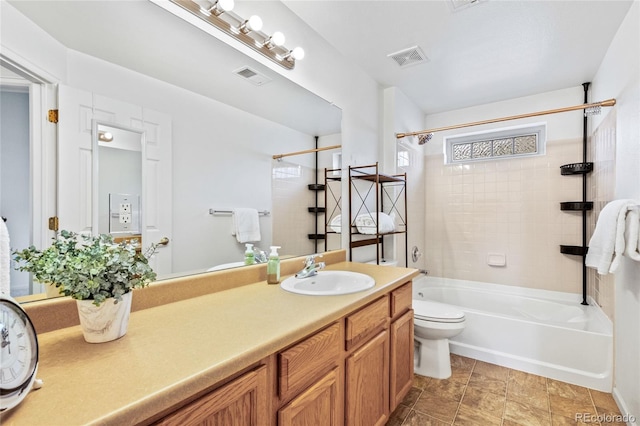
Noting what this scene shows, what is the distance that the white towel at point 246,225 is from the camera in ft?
4.76

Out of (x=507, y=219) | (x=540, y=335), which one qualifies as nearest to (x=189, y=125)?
(x=540, y=335)

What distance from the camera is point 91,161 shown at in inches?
37.9

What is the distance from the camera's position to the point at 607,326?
210 centimetres

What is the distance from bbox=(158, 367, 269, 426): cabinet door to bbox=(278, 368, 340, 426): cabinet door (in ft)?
0.32

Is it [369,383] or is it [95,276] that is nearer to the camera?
[95,276]

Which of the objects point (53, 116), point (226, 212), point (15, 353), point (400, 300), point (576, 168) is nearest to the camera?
point (15, 353)

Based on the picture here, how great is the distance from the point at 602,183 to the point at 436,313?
1713mm

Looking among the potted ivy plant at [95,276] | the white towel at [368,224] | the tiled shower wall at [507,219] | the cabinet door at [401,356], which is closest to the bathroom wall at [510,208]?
the tiled shower wall at [507,219]

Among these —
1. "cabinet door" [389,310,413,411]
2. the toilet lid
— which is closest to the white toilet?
the toilet lid

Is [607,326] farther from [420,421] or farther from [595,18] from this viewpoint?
[595,18]

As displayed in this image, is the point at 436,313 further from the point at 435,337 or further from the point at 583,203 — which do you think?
the point at 583,203

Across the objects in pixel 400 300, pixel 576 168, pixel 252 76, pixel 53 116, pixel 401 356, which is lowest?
pixel 401 356

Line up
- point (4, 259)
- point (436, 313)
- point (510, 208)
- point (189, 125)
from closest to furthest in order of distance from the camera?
1. point (4, 259)
2. point (189, 125)
3. point (436, 313)
4. point (510, 208)

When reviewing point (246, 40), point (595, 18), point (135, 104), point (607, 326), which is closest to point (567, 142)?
point (595, 18)
